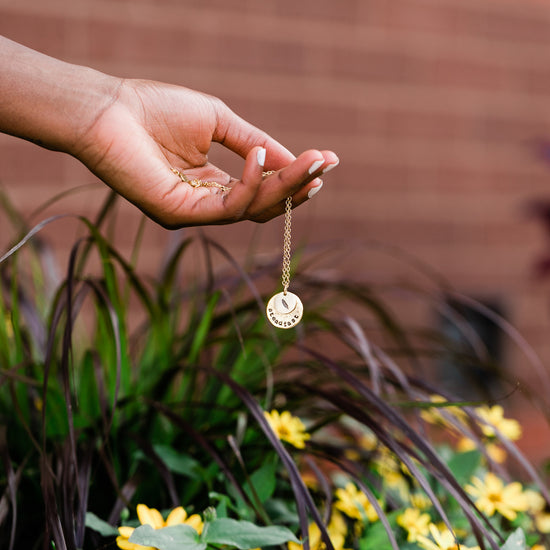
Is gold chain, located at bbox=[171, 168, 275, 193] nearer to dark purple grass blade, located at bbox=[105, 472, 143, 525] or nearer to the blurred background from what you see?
dark purple grass blade, located at bbox=[105, 472, 143, 525]

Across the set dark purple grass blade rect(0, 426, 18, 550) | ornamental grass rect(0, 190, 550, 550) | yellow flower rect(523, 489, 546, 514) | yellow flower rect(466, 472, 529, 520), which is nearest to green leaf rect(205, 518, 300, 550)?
ornamental grass rect(0, 190, 550, 550)

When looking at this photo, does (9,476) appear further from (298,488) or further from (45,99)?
(45,99)

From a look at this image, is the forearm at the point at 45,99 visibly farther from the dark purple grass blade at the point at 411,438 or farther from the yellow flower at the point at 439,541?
the yellow flower at the point at 439,541

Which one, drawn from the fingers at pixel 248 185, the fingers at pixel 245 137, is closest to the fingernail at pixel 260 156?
the fingers at pixel 248 185

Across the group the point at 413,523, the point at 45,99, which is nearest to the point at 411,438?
the point at 413,523

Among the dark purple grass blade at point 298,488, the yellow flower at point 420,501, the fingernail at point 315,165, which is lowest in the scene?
the yellow flower at point 420,501

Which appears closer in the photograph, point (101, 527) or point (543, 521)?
point (101, 527)
